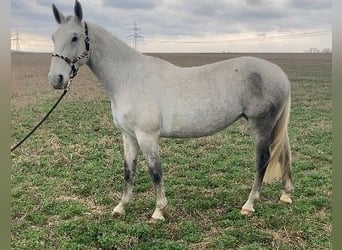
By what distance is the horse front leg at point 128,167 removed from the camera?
15.2 ft

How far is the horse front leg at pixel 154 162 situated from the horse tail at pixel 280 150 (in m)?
1.46

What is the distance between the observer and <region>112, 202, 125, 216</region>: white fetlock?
182 inches

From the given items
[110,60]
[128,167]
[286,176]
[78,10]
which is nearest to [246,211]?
[286,176]

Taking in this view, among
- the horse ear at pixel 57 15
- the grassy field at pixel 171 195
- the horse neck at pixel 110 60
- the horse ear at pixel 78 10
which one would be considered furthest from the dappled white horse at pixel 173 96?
the grassy field at pixel 171 195

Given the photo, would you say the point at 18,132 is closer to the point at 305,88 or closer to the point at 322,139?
the point at 322,139

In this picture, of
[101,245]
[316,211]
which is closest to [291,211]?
[316,211]

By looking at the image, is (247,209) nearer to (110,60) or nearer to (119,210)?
(119,210)

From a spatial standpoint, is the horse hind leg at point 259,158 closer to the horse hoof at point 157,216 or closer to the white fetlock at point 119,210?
the horse hoof at point 157,216

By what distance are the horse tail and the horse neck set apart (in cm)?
202

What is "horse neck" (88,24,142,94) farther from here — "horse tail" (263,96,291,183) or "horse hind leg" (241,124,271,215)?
"horse tail" (263,96,291,183)

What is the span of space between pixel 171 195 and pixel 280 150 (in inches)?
66.0

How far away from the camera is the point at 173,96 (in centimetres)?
427

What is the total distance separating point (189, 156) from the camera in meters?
7.23

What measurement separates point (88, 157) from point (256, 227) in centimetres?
388
